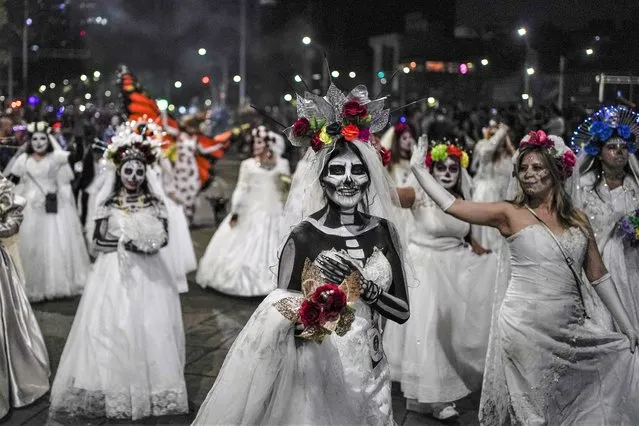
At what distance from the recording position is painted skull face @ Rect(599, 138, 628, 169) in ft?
20.0

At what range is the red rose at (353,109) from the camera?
3996 millimetres

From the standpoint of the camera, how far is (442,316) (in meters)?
6.34

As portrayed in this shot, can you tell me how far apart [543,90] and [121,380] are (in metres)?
6.28

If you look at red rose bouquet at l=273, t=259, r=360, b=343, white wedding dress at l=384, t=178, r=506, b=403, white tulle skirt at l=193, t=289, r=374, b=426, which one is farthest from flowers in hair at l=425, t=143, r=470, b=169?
white tulle skirt at l=193, t=289, r=374, b=426

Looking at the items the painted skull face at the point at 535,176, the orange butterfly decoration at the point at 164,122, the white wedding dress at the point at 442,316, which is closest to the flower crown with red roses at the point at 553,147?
the painted skull face at the point at 535,176

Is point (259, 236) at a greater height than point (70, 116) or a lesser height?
lesser

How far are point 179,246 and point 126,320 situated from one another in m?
4.94

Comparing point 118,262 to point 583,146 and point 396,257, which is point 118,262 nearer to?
point 396,257

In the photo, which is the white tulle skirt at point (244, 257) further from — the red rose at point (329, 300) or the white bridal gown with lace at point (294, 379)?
the red rose at point (329, 300)

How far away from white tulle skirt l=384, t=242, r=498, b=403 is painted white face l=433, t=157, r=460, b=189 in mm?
565

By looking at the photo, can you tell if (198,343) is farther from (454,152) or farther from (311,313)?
(311,313)

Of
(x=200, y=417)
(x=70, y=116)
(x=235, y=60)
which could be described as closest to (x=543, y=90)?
(x=200, y=417)

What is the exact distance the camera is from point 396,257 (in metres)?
4.02

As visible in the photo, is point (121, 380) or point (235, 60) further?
point (235, 60)
